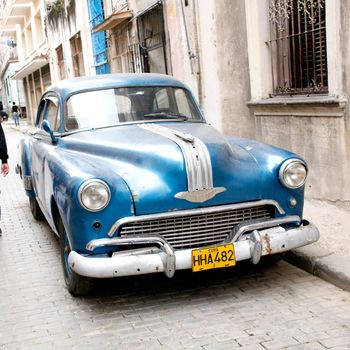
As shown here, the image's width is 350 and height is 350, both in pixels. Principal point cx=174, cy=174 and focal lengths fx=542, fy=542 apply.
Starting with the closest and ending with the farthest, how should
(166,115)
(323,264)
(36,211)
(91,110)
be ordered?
1. (323,264)
2. (91,110)
3. (166,115)
4. (36,211)

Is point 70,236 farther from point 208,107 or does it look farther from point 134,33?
point 134,33

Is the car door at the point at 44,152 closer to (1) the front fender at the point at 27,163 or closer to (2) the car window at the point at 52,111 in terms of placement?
(2) the car window at the point at 52,111

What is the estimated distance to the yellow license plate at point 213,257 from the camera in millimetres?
3861

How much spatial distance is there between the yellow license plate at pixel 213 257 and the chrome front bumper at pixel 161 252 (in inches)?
1.5

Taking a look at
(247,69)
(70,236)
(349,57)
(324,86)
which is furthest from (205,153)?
(247,69)

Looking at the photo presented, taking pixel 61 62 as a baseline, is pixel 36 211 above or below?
below

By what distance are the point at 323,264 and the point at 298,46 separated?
357 cm

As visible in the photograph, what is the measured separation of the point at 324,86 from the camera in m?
6.62

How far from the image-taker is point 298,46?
279 inches

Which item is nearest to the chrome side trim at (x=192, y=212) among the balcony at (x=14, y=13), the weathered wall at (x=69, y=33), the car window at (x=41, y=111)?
the car window at (x=41, y=111)

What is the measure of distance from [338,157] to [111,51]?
1142cm

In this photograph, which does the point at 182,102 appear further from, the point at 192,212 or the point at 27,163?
the point at 27,163

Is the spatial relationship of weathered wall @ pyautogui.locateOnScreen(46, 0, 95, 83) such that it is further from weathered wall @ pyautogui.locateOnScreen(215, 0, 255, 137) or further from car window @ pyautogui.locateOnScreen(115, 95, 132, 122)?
car window @ pyautogui.locateOnScreen(115, 95, 132, 122)

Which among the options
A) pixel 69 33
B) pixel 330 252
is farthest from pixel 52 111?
pixel 69 33
